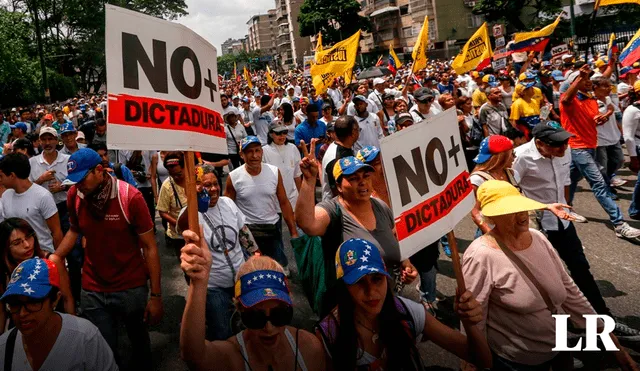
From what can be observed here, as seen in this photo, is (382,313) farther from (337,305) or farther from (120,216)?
(120,216)

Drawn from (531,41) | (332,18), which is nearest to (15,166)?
(531,41)

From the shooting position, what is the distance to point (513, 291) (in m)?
2.63

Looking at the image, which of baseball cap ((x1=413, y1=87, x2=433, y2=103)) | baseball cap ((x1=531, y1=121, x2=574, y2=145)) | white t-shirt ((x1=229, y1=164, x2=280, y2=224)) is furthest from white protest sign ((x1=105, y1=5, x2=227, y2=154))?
baseball cap ((x1=413, y1=87, x2=433, y2=103))

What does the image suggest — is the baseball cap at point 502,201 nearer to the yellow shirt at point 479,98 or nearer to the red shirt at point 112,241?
the red shirt at point 112,241

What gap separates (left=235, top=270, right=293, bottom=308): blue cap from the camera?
7.08 ft

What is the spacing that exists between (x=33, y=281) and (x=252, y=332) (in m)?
1.15

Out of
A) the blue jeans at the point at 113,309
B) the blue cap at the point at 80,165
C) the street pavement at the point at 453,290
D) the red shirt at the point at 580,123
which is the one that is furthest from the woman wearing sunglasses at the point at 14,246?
the red shirt at the point at 580,123

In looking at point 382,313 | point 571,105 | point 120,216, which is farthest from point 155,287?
point 571,105

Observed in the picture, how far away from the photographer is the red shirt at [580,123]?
627 cm

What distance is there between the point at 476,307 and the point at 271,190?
9.11ft

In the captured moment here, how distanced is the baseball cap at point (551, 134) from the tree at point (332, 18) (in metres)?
63.9

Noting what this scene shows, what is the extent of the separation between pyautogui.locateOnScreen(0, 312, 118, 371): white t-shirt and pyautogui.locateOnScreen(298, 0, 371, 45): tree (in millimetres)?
65871

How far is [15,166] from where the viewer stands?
4.02m

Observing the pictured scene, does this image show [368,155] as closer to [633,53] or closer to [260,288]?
[260,288]
